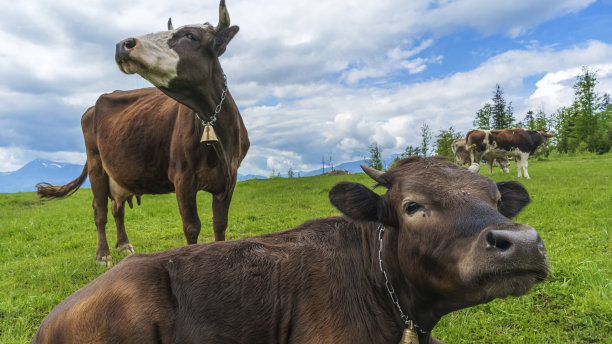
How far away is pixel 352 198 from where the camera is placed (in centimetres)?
305

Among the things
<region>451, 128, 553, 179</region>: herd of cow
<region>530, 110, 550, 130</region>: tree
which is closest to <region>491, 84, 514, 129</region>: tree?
<region>530, 110, 550, 130</region>: tree

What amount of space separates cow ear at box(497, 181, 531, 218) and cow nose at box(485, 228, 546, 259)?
111cm

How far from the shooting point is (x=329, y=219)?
12.3 feet

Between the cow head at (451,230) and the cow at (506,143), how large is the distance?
1955 centimetres

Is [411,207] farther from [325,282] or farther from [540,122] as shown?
[540,122]

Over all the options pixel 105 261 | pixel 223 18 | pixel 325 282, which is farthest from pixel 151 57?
pixel 105 261

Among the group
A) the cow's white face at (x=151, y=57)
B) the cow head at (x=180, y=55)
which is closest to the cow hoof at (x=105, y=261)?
the cow head at (x=180, y=55)

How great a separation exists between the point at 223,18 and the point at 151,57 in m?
1.08

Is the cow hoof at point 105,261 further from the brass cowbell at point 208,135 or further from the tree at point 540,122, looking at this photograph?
the tree at point 540,122

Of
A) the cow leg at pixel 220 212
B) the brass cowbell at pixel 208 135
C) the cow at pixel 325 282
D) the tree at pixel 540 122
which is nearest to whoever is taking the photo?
the cow at pixel 325 282

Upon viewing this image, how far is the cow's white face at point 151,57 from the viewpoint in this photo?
438 cm

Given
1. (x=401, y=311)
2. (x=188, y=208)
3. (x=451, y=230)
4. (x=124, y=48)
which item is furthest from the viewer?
(x=188, y=208)

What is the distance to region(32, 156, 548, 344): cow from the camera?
8.86ft

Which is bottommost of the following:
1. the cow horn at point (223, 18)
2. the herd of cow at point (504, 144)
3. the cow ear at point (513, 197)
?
the cow ear at point (513, 197)
